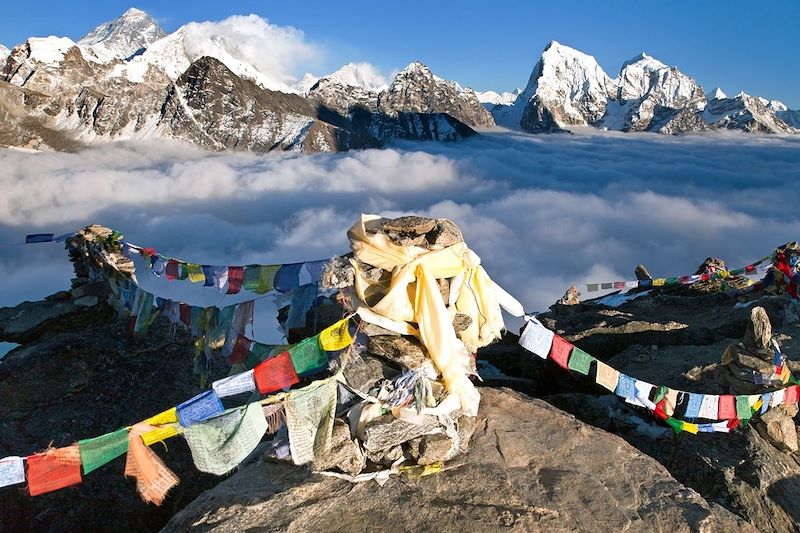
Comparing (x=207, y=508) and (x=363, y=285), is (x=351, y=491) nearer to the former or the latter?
(x=207, y=508)

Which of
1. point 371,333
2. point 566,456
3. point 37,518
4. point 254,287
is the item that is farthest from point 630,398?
point 37,518

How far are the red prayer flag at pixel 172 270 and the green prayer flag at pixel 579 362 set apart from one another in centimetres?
1087

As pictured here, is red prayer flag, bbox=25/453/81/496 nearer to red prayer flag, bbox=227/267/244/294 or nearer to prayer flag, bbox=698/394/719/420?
red prayer flag, bbox=227/267/244/294

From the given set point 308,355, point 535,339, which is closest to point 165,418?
point 308,355

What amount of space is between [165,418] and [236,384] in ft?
3.04

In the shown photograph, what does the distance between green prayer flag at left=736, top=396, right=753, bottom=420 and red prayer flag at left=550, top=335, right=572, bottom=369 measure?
3.38 m

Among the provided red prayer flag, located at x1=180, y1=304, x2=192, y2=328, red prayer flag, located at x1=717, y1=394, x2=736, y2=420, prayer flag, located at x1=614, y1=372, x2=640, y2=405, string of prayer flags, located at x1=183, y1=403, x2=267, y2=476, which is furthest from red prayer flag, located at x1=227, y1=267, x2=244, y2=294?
red prayer flag, located at x1=717, y1=394, x2=736, y2=420

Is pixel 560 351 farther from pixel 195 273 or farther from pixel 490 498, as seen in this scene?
pixel 195 273

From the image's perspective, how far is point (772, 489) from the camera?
7254mm

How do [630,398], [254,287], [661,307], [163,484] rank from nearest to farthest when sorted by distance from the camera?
1. [163,484]
2. [630,398]
3. [254,287]
4. [661,307]

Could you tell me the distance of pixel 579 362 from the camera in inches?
311

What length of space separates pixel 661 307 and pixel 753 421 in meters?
13.3

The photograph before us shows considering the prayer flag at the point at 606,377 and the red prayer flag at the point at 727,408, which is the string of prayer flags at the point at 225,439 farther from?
the red prayer flag at the point at 727,408

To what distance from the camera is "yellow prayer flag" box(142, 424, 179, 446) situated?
542 cm
